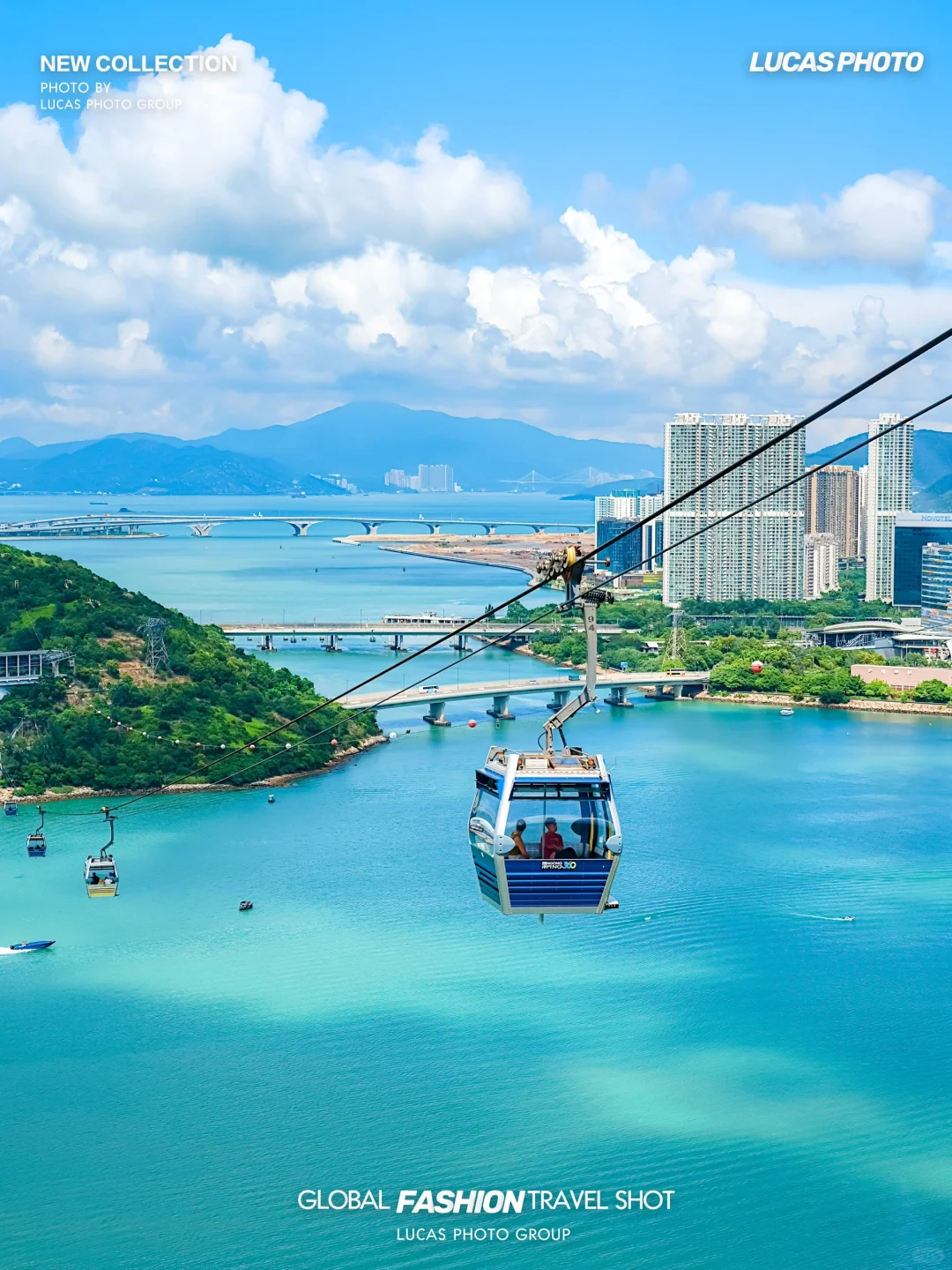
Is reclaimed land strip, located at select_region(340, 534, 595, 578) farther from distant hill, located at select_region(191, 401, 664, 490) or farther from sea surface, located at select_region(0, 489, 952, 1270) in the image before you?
distant hill, located at select_region(191, 401, 664, 490)

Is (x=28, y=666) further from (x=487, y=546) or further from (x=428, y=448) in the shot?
(x=428, y=448)

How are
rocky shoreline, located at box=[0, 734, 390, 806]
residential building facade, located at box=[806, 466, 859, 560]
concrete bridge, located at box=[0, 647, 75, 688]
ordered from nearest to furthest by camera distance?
rocky shoreline, located at box=[0, 734, 390, 806], concrete bridge, located at box=[0, 647, 75, 688], residential building facade, located at box=[806, 466, 859, 560]

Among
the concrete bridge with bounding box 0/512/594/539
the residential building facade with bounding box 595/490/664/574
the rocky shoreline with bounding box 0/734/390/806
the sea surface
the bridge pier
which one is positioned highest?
the concrete bridge with bounding box 0/512/594/539

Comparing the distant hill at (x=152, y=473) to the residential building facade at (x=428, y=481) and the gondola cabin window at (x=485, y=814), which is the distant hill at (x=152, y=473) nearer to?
the residential building facade at (x=428, y=481)

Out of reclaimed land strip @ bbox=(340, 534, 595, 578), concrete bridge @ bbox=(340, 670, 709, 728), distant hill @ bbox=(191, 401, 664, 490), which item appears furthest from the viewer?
distant hill @ bbox=(191, 401, 664, 490)

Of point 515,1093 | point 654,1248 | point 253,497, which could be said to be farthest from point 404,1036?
point 253,497

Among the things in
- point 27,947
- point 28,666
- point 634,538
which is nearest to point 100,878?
point 27,947

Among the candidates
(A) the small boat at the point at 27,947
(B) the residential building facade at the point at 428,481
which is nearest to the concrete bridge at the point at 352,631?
(A) the small boat at the point at 27,947

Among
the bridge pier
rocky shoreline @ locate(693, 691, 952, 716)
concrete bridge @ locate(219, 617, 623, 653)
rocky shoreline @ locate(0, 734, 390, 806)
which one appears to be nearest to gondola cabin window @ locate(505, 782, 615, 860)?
rocky shoreline @ locate(0, 734, 390, 806)
